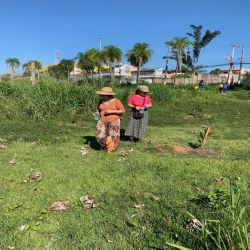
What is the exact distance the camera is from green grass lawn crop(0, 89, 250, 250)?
2.45m

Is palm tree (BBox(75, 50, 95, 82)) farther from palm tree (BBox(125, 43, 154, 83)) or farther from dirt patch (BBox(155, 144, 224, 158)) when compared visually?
dirt patch (BBox(155, 144, 224, 158))

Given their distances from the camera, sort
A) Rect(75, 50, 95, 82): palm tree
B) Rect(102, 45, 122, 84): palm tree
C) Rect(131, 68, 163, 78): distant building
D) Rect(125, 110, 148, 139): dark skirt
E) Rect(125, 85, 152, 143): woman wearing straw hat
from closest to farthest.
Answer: Rect(125, 85, 152, 143): woman wearing straw hat
Rect(125, 110, 148, 139): dark skirt
Rect(102, 45, 122, 84): palm tree
Rect(75, 50, 95, 82): palm tree
Rect(131, 68, 163, 78): distant building

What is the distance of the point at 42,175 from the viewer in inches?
156

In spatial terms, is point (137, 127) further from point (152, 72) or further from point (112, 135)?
point (152, 72)

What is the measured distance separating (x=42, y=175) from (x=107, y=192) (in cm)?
133

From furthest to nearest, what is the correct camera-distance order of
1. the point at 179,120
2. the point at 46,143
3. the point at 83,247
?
the point at 179,120 < the point at 46,143 < the point at 83,247

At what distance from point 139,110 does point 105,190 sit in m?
3.01

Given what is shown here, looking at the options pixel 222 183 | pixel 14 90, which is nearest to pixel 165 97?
pixel 14 90

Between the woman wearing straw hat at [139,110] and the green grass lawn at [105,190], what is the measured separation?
13.9 inches

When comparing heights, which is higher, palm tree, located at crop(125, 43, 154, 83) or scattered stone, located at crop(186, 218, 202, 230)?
palm tree, located at crop(125, 43, 154, 83)

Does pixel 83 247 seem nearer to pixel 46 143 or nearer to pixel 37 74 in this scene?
pixel 46 143

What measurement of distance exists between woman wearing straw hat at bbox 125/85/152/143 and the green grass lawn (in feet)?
1.15

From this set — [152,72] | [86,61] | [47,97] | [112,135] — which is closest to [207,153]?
[112,135]

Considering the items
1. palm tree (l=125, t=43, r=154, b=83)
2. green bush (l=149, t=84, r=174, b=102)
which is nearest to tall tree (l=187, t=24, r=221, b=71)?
palm tree (l=125, t=43, r=154, b=83)
